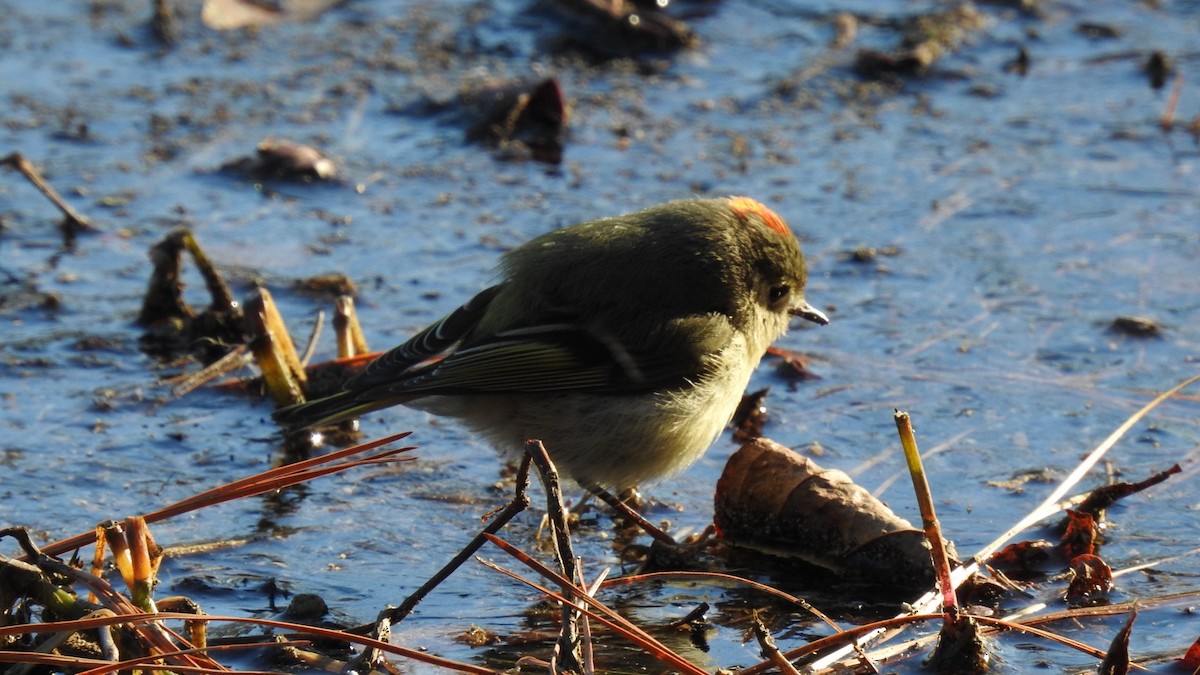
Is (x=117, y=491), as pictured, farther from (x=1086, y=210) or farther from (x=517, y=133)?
(x=1086, y=210)

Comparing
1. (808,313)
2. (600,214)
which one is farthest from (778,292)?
(600,214)

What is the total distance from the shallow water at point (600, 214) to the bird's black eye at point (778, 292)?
0.32 metres

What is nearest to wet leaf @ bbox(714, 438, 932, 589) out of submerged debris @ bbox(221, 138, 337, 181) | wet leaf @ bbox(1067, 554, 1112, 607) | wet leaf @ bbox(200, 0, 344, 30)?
wet leaf @ bbox(1067, 554, 1112, 607)

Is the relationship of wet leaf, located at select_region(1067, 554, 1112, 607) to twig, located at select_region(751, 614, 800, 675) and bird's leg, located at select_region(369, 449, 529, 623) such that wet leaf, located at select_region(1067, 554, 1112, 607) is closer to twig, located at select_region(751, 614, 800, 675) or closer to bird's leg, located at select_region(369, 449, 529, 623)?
twig, located at select_region(751, 614, 800, 675)

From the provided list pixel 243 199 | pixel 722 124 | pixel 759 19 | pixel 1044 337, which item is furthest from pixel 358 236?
pixel 759 19

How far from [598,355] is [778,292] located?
714mm

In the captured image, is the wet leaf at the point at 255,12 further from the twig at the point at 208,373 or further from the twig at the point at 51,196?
the twig at the point at 208,373

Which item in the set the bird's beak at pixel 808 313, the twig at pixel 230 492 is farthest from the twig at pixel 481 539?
the bird's beak at pixel 808 313

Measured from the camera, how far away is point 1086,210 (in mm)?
Answer: 5770

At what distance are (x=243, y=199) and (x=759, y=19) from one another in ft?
10.5

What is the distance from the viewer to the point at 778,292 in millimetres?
4426

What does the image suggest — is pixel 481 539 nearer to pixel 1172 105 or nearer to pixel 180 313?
pixel 180 313

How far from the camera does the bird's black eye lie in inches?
173

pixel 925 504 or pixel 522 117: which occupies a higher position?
pixel 925 504
